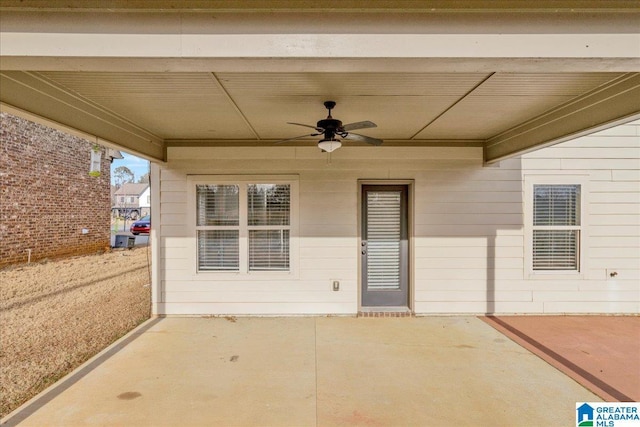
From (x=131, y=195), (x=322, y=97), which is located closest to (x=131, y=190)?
(x=131, y=195)

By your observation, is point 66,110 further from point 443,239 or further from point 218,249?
point 443,239

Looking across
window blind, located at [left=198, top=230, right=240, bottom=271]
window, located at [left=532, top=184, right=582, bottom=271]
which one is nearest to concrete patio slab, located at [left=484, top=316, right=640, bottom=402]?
window, located at [left=532, top=184, right=582, bottom=271]

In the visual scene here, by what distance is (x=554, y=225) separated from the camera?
4668mm

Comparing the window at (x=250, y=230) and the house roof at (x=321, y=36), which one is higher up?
the house roof at (x=321, y=36)

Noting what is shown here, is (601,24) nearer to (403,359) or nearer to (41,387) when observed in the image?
(403,359)

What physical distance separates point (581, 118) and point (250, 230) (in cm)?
400

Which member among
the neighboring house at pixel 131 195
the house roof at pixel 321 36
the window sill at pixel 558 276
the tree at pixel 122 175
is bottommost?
the window sill at pixel 558 276

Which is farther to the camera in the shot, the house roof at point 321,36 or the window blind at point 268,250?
the window blind at point 268,250

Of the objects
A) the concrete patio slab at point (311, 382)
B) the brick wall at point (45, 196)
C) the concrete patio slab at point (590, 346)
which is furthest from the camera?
the brick wall at point (45, 196)

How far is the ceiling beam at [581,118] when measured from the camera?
2449 mm

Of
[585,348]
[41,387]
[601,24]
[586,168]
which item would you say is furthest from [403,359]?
[586,168]

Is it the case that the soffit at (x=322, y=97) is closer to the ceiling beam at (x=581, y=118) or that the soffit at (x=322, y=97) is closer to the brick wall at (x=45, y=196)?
the ceiling beam at (x=581, y=118)

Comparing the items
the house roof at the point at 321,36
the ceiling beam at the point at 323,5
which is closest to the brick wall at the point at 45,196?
the house roof at the point at 321,36

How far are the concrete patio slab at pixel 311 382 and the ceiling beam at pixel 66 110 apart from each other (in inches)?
88.5
